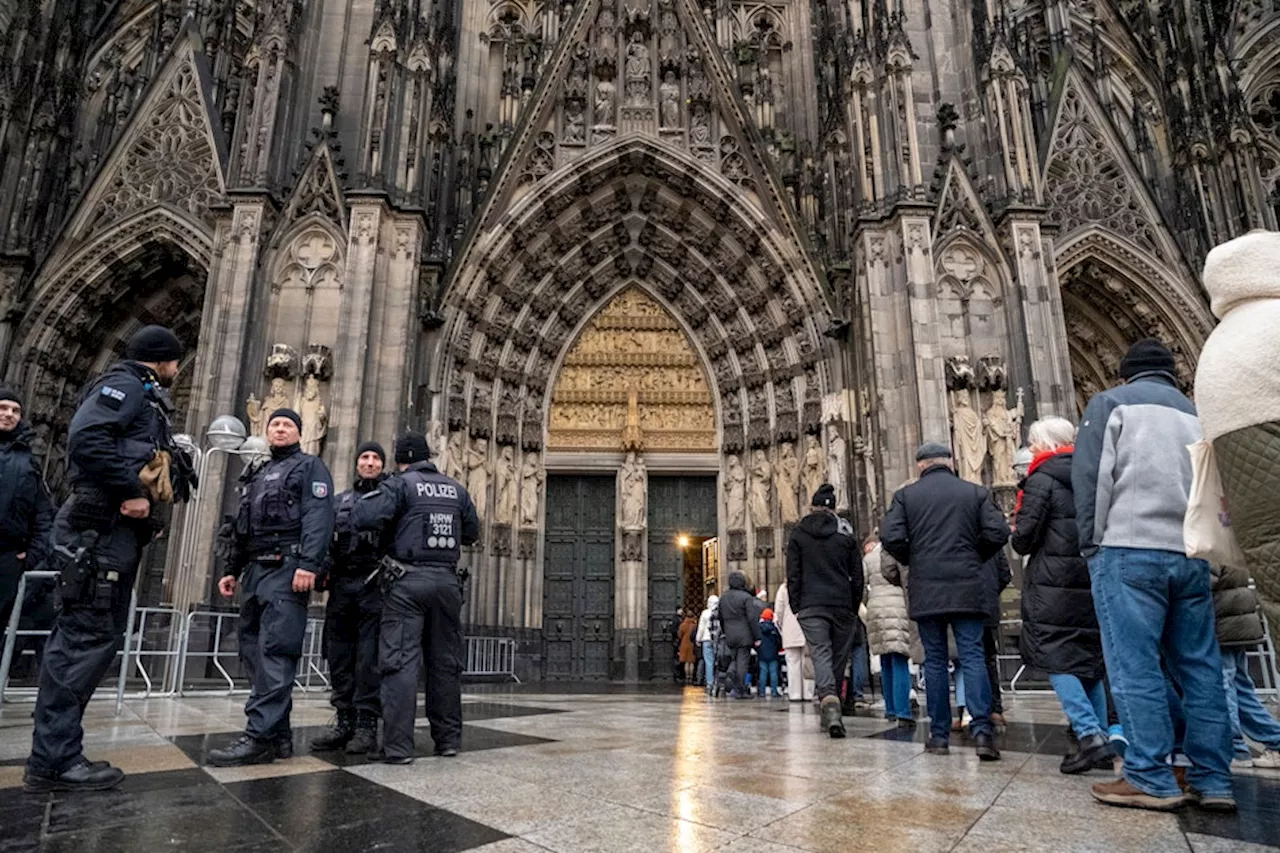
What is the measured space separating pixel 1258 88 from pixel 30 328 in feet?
91.2

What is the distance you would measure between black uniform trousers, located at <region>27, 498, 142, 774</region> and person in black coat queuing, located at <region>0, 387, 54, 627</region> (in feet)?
4.64

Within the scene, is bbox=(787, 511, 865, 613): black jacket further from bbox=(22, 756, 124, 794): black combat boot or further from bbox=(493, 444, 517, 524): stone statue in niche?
bbox=(493, 444, 517, 524): stone statue in niche

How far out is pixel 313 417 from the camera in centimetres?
1151

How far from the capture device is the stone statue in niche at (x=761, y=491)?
14477mm

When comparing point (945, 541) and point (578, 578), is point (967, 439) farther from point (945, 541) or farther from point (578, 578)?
point (945, 541)

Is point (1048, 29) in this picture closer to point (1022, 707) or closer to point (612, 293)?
point (612, 293)

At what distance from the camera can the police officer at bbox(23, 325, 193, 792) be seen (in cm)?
298

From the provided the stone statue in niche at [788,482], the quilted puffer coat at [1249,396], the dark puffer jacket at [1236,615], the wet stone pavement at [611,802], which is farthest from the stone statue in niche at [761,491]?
the quilted puffer coat at [1249,396]

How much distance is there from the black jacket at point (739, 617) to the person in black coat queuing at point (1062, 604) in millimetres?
6109

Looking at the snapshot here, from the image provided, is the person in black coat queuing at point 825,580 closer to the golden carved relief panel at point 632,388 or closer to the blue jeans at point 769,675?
the blue jeans at point 769,675

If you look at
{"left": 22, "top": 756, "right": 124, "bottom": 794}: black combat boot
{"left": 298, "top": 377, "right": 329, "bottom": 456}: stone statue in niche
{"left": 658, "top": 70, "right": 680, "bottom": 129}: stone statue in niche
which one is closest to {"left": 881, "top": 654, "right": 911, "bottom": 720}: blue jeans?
{"left": 22, "top": 756, "right": 124, "bottom": 794}: black combat boot

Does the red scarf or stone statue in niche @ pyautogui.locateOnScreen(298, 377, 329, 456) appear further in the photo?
stone statue in niche @ pyautogui.locateOnScreen(298, 377, 329, 456)

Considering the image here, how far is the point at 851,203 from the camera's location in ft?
45.2

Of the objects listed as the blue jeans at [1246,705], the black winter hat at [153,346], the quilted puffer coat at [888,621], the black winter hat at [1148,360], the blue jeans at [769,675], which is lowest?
the blue jeans at [769,675]
